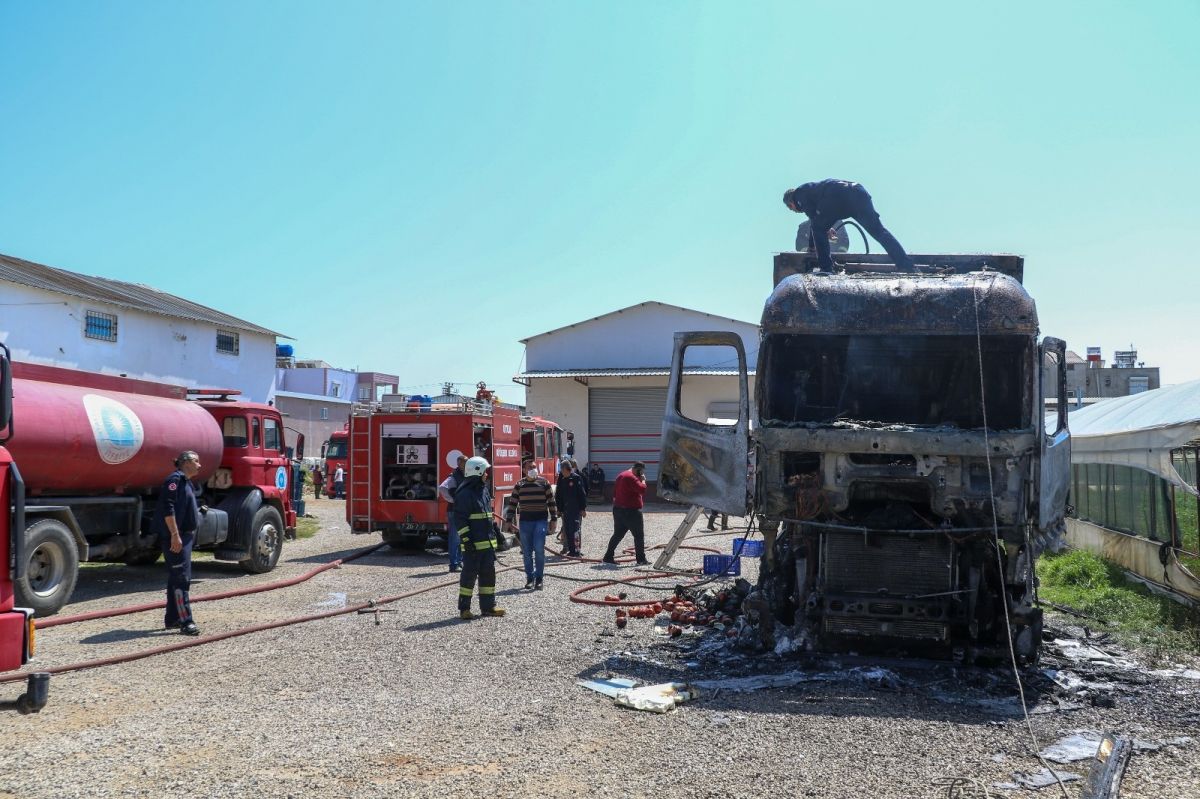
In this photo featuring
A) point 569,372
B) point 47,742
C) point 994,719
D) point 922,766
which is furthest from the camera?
point 569,372

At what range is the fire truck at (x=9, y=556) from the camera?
5.70m

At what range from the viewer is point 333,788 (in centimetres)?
519

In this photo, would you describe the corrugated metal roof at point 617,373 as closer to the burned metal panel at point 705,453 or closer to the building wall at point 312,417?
the building wall at point 312,417

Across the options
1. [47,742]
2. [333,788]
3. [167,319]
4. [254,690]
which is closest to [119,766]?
[47,742]

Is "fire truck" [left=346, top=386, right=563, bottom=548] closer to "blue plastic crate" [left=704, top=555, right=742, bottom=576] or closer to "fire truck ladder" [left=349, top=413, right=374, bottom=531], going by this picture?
"fire truck ladder" [left=349, top=413, right=374, bottom=531]

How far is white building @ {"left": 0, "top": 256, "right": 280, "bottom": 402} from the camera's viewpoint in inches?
1005

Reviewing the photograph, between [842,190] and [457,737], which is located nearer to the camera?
[457,737]

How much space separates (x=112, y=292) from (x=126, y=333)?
6.12ft

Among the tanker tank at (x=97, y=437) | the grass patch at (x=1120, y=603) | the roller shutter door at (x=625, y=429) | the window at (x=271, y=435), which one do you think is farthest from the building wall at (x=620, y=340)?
the tanker tank at (x=97, y=437)

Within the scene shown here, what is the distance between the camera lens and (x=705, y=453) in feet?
28.9

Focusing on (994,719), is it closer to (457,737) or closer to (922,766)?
(922,766)

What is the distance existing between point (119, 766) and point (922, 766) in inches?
182

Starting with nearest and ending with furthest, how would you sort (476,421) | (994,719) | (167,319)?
(994,719) → (476,421) → (167,319)

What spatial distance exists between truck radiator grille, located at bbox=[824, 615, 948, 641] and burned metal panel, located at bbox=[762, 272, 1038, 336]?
2387mm
